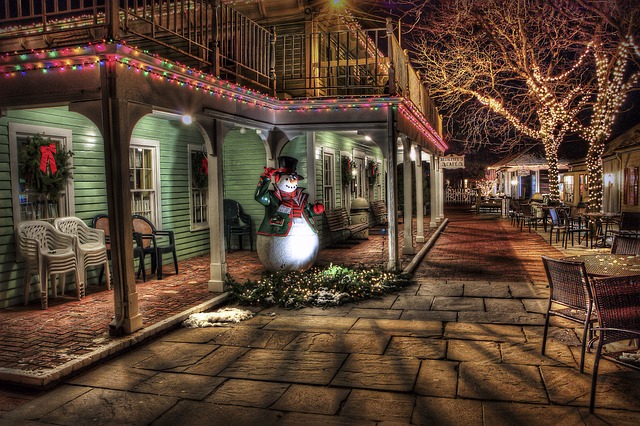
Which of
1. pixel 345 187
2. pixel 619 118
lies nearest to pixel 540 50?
pixel 345 187

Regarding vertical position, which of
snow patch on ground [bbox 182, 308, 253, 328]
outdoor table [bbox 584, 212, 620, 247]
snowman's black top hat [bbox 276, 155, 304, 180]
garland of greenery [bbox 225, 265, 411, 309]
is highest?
snowman's black top hat [bbox 276, 155, 304, 180]

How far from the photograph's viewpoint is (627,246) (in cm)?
626

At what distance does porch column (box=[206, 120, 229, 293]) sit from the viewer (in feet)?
25.8

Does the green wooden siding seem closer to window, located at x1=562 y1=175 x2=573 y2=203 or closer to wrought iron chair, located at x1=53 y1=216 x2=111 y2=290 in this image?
wrought iron chair, located at x1=53 y1=216 x2=111 y2=290

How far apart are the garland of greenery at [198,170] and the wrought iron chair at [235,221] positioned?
1113 millimetres

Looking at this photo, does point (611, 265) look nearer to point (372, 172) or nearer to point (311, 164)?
point (311, 164)

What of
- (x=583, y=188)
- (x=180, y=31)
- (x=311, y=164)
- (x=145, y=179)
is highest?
(x=180, y=31)

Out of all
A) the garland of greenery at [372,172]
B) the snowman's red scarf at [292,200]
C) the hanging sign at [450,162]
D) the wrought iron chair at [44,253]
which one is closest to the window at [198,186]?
the snowman's red scarf at [292,200]

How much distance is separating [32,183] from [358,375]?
5.72 meters

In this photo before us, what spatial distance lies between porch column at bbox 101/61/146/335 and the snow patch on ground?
808 mm

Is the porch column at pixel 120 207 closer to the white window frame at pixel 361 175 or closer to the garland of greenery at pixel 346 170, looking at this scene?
the garland of greenery at pixel 346 170

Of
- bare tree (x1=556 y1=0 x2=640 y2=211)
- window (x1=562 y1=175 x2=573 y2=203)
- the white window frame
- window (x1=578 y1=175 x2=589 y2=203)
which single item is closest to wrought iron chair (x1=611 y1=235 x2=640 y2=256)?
bare tree (x1=556 y1=0 x2=640 y2=211)

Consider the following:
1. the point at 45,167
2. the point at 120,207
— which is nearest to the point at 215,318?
the point at 120,207

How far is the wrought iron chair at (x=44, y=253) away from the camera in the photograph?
23.6 ft
